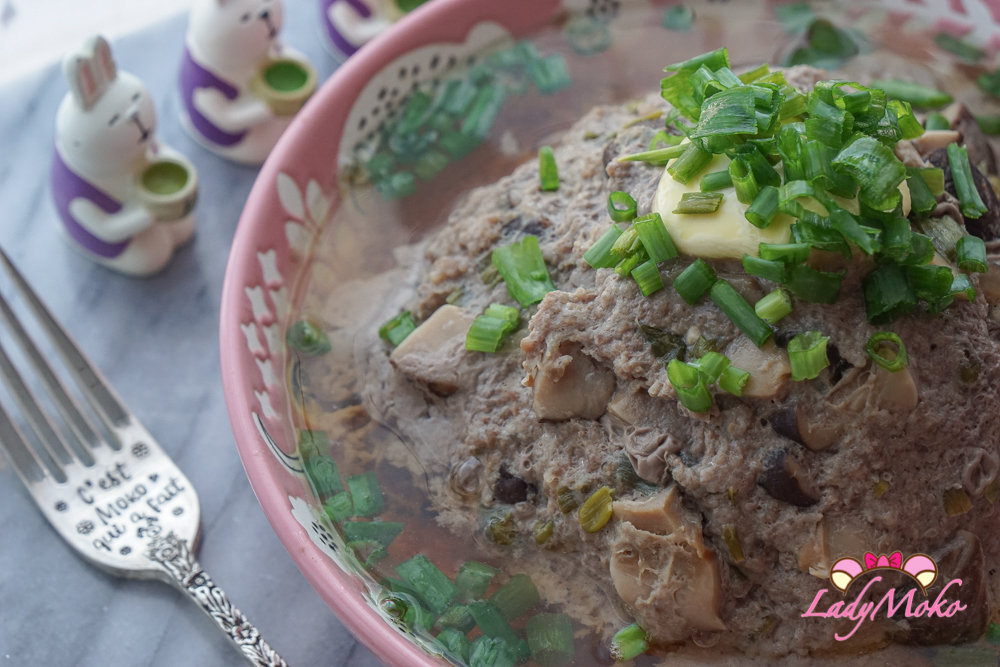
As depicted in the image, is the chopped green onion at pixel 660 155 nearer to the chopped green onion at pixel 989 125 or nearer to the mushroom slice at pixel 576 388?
the mushroom slice at pixel 576 388

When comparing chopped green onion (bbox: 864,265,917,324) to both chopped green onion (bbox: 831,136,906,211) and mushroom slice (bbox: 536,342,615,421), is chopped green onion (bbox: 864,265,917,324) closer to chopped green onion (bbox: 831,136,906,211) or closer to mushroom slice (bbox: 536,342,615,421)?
chopped green onion (bbox: 831,136,906,211)

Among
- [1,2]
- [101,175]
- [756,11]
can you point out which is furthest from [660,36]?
[1,2]

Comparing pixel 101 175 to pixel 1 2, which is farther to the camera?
pixel 1 2

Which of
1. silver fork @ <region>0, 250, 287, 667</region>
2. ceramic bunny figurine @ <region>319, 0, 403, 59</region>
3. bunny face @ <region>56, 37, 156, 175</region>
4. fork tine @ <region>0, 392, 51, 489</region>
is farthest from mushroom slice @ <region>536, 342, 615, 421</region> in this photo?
ceramic bunny figurine @ <region>319, 0, 403, 59</region>

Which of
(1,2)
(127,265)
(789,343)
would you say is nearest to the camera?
(789,343)

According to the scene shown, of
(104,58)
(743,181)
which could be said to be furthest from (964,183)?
(104,58)

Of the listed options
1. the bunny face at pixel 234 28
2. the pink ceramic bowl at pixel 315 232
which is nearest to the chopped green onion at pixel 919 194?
the pink ceramic bowl at pixel 315 232

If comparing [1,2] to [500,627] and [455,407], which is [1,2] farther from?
[500,627]

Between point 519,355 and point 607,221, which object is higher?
point 607,221
